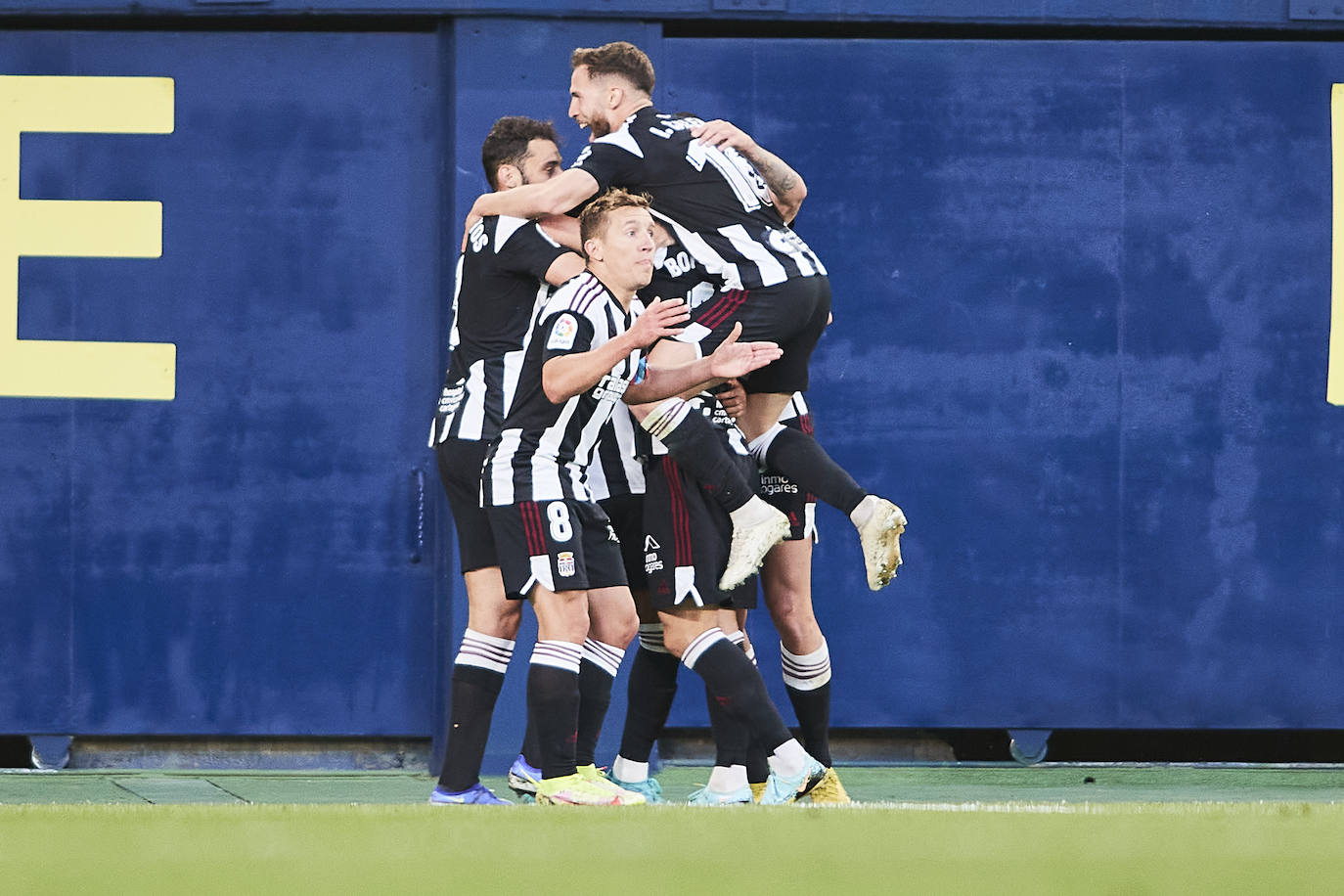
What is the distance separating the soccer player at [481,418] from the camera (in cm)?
493

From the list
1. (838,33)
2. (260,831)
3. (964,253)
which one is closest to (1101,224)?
(964,253)

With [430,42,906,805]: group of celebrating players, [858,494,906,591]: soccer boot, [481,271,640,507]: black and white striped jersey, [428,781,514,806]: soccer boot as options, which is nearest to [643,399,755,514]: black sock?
[430,42,906,805]: group of celebrating players

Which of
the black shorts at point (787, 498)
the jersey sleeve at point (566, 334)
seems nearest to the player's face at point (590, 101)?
the jersey sleeve at point (566, 334)

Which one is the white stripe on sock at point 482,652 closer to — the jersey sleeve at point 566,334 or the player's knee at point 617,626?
the player's knee at point 617,626

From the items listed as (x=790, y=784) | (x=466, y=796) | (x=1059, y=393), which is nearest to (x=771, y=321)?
(x=790, y=784)

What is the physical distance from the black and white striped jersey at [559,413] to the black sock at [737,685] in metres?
0.54

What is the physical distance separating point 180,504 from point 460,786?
8.71ft

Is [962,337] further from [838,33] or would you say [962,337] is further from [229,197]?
[229,197]

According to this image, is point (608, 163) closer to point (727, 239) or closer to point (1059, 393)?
point (727, 239)

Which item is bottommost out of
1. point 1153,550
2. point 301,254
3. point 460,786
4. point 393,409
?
point 460,786

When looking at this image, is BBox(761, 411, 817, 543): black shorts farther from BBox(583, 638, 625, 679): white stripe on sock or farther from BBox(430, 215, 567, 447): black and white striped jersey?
BBox(430, 215, 567, 447): black and white striped jersey

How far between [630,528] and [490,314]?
790 mm

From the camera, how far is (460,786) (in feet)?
16.1

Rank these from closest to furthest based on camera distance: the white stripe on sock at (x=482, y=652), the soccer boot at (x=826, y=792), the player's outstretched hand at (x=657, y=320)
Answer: the player's outstretched hand at (x=657, y=320) < the soccer boot at (x=826, y=792) < the white stripe on sock at (x=482, y=652)
